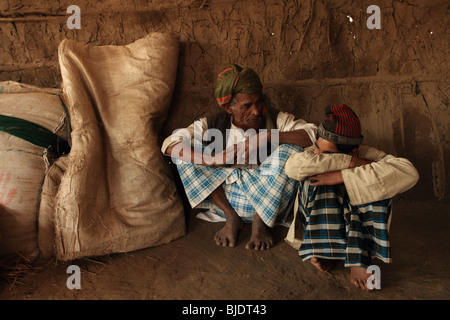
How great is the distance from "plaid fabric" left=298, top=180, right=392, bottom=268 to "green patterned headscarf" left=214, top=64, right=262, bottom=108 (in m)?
0.74

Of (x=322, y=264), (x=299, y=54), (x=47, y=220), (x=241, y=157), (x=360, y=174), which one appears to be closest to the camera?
(x=360, y=174)

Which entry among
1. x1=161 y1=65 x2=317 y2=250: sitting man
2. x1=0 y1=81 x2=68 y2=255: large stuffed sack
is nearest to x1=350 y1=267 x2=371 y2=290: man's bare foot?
x1=161 y1=65 x2=317 y2=250: sitting man

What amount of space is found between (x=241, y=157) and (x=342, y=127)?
28.3 inches

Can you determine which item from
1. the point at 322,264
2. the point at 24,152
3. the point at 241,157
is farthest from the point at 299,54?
Answer: the point at 24,152

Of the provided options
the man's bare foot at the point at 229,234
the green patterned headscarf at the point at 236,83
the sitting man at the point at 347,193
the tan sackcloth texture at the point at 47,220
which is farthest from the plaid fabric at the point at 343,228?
the tan sackcloth texture at the point at 47,220

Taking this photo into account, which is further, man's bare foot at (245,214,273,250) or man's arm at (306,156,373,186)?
man's bare foot at (245,214,273,250)

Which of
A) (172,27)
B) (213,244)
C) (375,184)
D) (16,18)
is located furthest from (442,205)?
(16,18)

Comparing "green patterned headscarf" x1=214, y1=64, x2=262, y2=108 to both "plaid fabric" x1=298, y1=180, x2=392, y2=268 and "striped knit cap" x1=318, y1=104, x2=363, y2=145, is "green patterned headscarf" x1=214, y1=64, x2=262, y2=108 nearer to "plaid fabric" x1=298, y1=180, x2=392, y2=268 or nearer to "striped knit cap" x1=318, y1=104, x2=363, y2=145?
→ "striped knit cap" x1=318, y1=104, x2=363, y2=145

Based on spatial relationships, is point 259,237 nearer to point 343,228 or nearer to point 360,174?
point 343,228

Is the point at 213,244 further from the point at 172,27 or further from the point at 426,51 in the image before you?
the point at 426,51

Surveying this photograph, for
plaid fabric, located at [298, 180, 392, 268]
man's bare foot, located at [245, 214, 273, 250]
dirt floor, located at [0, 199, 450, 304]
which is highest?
plaid fabric, located at [298, 180, 392, 268]

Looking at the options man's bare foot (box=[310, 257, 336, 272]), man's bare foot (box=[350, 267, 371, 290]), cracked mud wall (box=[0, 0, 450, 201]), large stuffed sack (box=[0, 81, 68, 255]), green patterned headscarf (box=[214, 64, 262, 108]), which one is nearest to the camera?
man's bare foot (box=[350, 267, 371, 290])

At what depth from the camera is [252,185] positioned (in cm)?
229

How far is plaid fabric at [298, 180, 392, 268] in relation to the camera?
1.73m
